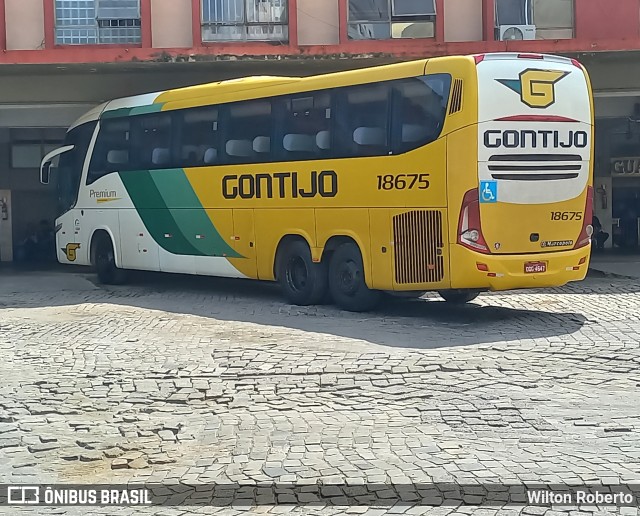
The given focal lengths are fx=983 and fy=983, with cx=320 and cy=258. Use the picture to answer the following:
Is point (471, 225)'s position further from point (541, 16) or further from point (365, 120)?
point (541, 16)

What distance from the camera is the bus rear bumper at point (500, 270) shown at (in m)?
12.5

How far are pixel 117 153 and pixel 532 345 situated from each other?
33.9ft

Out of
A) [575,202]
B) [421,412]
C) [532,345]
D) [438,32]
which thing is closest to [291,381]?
[421,412]

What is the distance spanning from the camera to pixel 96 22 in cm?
2231

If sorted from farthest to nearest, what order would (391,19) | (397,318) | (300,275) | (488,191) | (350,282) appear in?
(391,19) → (300,275) → (350,282) → (397,318) → (488,191)

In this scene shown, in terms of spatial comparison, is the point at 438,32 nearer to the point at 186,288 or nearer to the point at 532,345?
the point at 186,288

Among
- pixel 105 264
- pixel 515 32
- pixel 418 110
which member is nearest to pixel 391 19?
pixel 515 32

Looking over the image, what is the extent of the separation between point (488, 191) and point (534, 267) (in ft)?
3.93

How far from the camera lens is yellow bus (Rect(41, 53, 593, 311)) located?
12516mm

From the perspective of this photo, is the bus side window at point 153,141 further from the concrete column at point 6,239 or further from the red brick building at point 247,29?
the concrete column at point 6,239

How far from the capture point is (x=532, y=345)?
428 inches

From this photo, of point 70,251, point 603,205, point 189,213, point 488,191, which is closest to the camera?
point 488,191

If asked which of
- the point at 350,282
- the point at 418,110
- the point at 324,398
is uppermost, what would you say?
the point at 418,110

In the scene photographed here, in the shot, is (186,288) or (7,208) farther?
(7,208)
